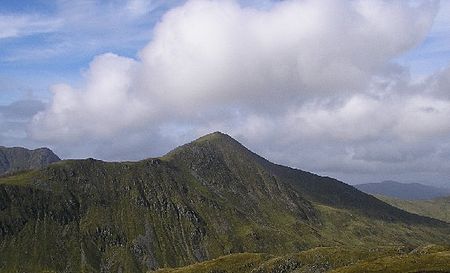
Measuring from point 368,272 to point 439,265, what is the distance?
19.6 meters

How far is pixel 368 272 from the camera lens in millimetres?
150125

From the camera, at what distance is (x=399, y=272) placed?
475 ft

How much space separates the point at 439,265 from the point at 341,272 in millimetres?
27642

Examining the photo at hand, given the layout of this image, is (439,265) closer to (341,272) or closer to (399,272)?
(399,272)

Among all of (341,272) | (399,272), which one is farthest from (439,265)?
(341,272)

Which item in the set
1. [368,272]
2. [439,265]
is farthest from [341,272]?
[439,265]

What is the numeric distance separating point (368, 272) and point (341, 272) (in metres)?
8.55

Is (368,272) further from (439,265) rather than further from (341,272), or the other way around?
(439,265)

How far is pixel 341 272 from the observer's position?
15525 centimetres

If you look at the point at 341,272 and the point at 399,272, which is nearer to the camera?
the point at 399,272

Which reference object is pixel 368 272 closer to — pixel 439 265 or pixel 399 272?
pixel 399 272

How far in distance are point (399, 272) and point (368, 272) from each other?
906 centimetres
